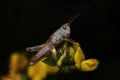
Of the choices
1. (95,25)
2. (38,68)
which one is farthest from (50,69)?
(95,25)

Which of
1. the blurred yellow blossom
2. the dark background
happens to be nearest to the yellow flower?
the blurred yellow blossom

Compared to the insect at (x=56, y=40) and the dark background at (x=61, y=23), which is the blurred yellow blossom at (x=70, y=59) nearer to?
the insect at (x=56, y=40)

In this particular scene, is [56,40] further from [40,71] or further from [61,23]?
[61,23]

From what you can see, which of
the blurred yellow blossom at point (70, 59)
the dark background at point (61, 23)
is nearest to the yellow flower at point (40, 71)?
the blurred yellow blossom at point (70, 59)

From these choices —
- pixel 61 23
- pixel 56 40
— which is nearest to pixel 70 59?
pixel 56 40

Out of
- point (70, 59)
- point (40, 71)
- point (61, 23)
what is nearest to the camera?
point (70, 59)

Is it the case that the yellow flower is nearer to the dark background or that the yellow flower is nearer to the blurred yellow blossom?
the blurred yellow blossom

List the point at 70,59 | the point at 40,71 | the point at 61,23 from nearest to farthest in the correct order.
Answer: the point at 70,59 → the point at 40,71 → the point at 61,23

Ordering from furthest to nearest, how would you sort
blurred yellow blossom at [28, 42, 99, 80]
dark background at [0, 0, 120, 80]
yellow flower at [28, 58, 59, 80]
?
dark background at [0, 0, 120, 80]
yellow flower at [28, 58, 59, 80]
blurred yellow blossom at [28, 42, 99, 80]

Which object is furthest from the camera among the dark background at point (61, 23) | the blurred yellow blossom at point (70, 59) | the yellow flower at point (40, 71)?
the dark background at point (61, 23)

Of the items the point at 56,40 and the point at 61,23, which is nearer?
the point at 56,40
